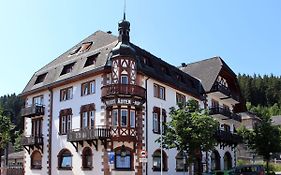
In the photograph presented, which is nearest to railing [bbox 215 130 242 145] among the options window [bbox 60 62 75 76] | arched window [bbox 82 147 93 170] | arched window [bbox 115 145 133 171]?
arched window [bbox 115 145 133 171]

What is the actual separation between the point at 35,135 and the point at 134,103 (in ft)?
46.4

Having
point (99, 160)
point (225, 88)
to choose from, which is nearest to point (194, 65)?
point (225, 88)

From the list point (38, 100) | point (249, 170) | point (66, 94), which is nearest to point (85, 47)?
point (66, 94)

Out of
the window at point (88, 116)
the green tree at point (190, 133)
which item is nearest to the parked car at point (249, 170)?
the green tree at point (190, 133)

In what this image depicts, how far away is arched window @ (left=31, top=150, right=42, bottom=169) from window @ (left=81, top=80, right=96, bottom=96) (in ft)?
31.1

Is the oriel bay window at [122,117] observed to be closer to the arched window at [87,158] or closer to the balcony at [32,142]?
the arched window at [87,158]

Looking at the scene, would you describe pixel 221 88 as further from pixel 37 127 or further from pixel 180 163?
pixel 37 127

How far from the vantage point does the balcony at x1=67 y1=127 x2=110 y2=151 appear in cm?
3562

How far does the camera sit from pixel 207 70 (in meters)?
52.3

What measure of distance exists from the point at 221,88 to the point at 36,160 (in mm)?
22974

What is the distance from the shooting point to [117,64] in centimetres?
3681

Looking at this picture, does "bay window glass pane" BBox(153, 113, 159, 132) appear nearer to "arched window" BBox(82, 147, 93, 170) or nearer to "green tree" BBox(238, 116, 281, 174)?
"arched window" BBox(82, 147, 93, 170)

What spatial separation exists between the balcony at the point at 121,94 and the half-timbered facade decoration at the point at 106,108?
85 millimetres

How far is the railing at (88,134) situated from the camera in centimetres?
3559
